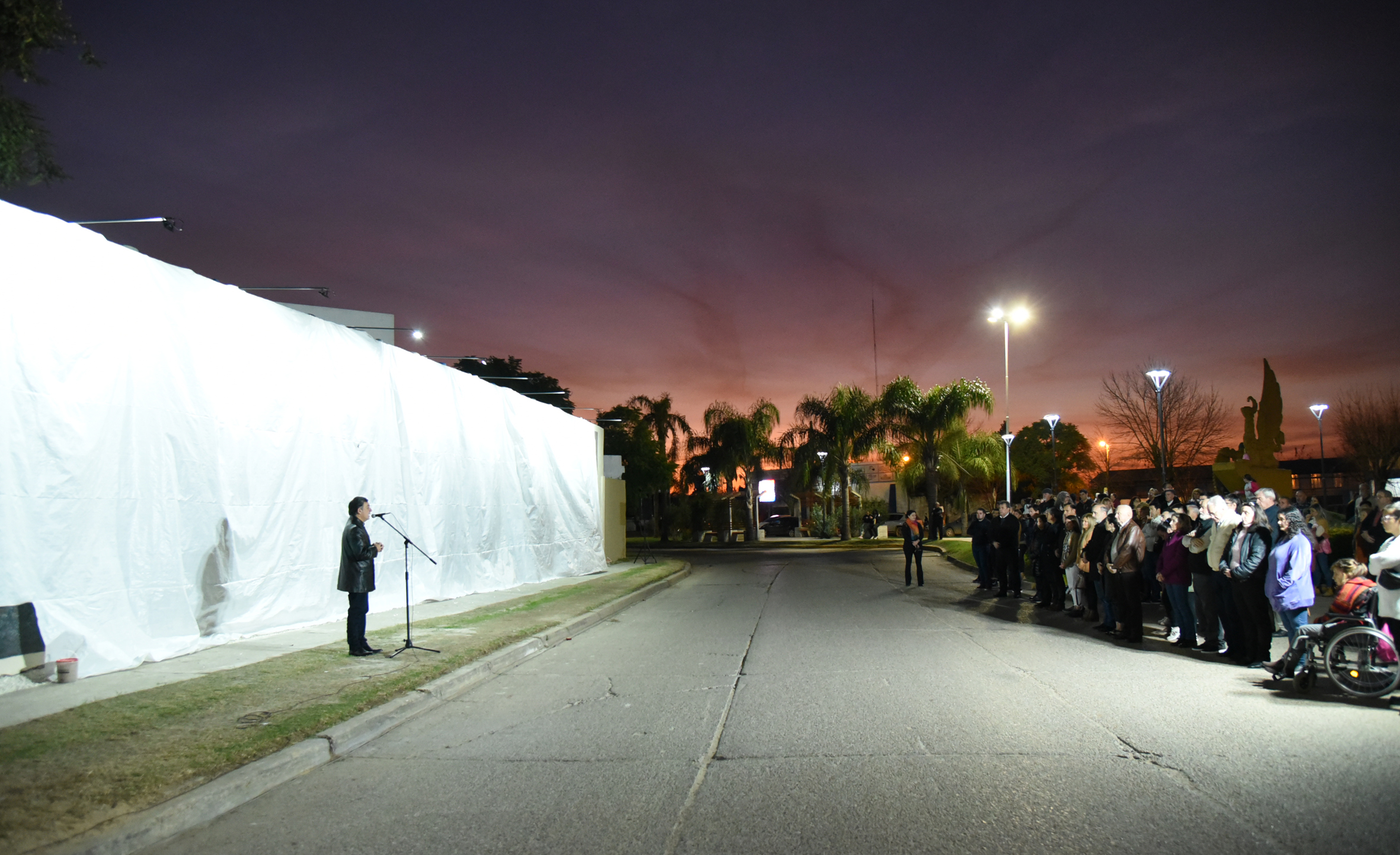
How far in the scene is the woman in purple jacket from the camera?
819 cm

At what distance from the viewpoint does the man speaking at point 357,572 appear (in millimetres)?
9258

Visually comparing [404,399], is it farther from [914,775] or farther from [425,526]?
[914,775]

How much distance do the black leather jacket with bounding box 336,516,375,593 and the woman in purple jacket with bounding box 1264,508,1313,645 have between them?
369 inches

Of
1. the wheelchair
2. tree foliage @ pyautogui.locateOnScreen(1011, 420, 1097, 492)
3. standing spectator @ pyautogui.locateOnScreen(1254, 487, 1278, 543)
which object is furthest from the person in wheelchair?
tree foliage @ pyautogui.locateOnScreen(1011, 420, 1097, 492)

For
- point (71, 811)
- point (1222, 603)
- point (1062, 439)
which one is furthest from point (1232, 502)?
point (1062, 439)

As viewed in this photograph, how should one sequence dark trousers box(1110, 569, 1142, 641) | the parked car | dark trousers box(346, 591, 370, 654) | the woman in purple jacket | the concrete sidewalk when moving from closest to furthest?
the concrete sidewalk
the woman in purple jacket
dark trousers box(346, 591, 370, 654)
dark trousers box(1110, 569, 1142, 641)
the parked car

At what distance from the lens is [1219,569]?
897cm

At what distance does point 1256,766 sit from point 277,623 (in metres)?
10.9

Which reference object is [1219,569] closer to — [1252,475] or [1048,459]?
[1252,475]

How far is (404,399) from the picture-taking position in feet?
49.5

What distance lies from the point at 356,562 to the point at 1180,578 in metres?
9.57

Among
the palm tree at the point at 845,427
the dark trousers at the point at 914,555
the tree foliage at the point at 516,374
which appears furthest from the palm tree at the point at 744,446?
the dark trousers at the point at 914,555

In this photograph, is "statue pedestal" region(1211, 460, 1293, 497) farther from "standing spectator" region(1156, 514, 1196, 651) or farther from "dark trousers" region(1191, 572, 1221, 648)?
"dark trousers" region(1191, 572, 1221, 648)

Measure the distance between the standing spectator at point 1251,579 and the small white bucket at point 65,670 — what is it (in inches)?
450
